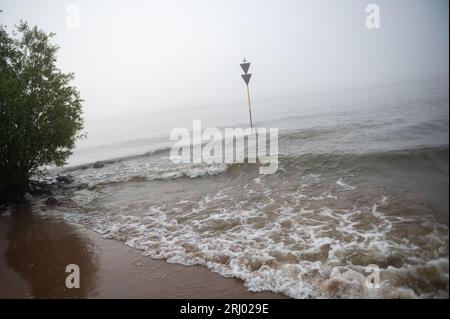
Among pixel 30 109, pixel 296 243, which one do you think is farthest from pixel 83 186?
pixel 296 243

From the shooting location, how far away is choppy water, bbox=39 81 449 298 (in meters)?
5.13

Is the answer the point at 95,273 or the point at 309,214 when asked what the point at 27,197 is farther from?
the point at 309,214

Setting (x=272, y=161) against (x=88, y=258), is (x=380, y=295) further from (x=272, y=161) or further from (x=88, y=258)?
(x=272, y=161)

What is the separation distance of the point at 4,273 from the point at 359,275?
7.89m

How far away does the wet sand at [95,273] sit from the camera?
17.5 feet

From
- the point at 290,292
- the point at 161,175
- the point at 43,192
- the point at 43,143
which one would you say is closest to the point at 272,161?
the point at 161,175

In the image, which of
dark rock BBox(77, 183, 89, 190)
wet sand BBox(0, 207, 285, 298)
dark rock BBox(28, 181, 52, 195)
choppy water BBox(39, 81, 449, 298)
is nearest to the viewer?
choppy water BBox(39, 81, 449, 298)

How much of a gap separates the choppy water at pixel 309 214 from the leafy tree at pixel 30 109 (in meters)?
2.60

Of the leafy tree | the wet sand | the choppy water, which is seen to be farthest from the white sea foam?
the leafy tree

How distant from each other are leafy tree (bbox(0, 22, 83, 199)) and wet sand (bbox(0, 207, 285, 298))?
5.15 m

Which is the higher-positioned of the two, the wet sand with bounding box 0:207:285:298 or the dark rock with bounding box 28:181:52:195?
the dark rock with bounding box 28:181:52:195

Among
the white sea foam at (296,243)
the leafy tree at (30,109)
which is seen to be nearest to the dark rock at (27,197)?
the leafy tree at (30,109)

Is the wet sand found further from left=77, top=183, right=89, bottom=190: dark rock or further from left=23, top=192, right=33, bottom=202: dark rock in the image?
left=77, top=183, right=89, bottom=190: dark rock
